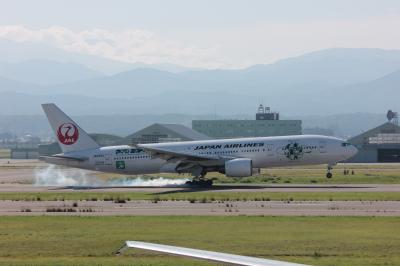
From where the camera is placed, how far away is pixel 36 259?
22.9m

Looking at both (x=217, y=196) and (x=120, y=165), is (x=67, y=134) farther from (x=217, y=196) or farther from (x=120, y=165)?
(x=217, y=196)

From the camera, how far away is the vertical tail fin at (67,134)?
62875 millimetres

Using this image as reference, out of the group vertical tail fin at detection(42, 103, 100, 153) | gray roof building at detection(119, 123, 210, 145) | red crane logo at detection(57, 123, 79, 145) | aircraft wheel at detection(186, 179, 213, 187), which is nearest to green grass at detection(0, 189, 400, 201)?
aircraft wheel at detection(186, 179, 213, 187)

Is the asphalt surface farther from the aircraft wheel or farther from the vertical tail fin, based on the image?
the vertical tail fin

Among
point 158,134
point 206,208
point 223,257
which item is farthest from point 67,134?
point 158,134

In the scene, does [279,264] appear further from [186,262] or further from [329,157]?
[329,157]

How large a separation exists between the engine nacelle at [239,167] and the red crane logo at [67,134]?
43.4ft

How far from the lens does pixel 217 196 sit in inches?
1864

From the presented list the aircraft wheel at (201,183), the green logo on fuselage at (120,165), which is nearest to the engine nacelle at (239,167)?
the aircraft wheel at (201,183)

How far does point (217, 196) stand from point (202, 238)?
67.5 ft

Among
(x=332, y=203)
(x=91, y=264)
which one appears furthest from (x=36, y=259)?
(x=332, y=203)

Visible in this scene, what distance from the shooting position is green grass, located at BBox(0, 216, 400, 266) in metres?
22.8

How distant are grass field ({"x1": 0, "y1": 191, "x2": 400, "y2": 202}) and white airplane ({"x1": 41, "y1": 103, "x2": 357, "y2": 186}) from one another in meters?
7.57

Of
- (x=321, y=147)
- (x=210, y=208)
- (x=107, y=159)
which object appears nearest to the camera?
(x=210, y=208)
